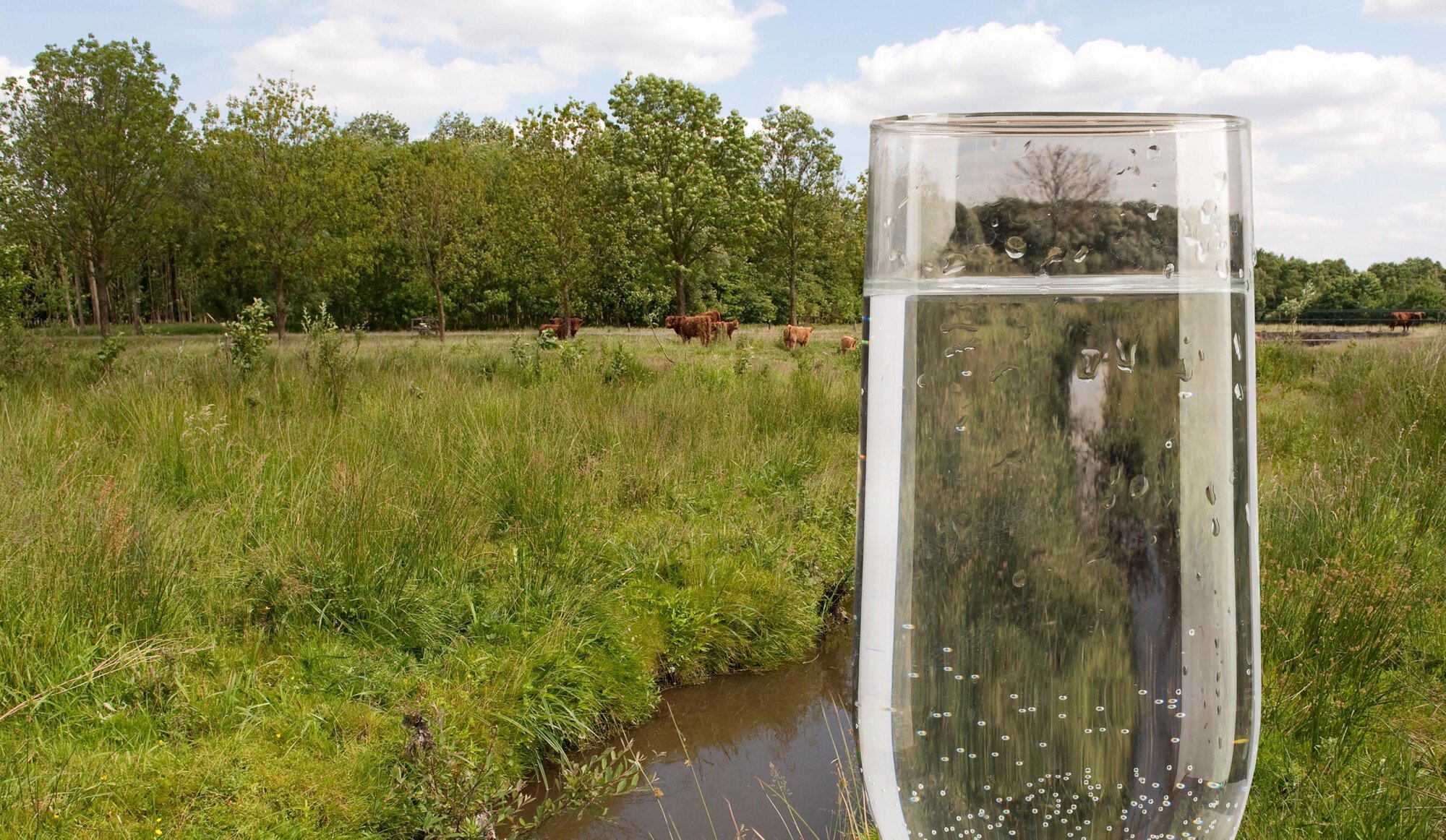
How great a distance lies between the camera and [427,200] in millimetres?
23312

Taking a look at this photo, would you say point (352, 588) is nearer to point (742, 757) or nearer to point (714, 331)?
point (742, 757)

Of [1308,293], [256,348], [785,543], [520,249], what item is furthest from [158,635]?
[520,249]

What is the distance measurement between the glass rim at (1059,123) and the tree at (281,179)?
80.8 feet

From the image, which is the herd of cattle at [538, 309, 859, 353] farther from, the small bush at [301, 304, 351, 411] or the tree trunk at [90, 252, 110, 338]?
the tree trunk at [90, 252, 110, 338]

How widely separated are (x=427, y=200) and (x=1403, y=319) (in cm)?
2147

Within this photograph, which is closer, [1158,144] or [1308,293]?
[1158,144]

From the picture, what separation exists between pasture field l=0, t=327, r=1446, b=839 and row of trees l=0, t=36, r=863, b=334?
604 inches

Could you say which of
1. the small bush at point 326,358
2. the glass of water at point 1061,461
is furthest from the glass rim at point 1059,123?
the small bush at point 326,358

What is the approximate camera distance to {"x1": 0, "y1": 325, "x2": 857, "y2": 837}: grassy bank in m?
3.15

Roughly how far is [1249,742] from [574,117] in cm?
2295

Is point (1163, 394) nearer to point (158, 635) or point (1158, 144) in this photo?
point (1158, 144)

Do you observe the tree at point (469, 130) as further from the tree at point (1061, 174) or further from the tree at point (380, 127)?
the tree at point (1061, 174)

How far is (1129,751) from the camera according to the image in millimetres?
635

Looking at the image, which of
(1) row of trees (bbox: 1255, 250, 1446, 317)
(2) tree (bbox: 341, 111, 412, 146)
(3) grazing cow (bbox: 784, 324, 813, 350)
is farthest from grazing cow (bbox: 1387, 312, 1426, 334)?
(2) tree (bbox: 341, 111, 412, 146)
